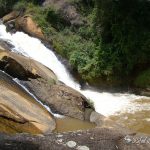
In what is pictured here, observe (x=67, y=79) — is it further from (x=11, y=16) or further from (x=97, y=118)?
(x=11, y=16)

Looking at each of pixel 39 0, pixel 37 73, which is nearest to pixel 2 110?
pixel 37 73

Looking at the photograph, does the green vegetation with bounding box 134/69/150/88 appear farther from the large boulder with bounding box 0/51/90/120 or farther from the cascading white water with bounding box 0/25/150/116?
the large boulder with bounding box 0/51/90/120

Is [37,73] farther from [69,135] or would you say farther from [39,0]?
[69,135]

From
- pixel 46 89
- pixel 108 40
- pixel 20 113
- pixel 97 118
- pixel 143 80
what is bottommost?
pixel 20 113

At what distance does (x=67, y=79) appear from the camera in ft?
60.8

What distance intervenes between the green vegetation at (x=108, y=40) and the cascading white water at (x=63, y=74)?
26.1 inches

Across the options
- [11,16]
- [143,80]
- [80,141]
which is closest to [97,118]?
[143,80]

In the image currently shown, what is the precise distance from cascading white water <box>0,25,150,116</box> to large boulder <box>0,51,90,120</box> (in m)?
1.34

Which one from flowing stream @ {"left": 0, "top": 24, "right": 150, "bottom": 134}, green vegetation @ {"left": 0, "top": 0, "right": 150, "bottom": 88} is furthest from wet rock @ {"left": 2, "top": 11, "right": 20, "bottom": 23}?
green vegetation @ {"left": 0, "top": 0, "right": 150, "bottom": 88}

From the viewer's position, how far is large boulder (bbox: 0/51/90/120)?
14.1 m

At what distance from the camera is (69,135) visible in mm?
3457

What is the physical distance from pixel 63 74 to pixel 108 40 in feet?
10.5

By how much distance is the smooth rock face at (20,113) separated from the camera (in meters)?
10.9

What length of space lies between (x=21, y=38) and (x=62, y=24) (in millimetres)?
2628
